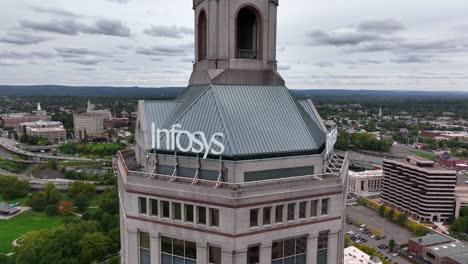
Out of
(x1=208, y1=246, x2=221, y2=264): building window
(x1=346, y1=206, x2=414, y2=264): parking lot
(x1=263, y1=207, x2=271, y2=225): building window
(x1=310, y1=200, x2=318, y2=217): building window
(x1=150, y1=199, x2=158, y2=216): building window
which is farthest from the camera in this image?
(x1=346, y1=206, x2=414, y2=264): parking lot

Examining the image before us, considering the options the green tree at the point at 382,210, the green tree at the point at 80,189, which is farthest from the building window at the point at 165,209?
the green tree at the point at 382,210

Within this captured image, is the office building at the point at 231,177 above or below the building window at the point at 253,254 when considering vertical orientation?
above

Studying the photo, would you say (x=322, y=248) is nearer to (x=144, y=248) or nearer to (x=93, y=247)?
(x=144, y=248)

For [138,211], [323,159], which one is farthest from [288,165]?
[138,211]

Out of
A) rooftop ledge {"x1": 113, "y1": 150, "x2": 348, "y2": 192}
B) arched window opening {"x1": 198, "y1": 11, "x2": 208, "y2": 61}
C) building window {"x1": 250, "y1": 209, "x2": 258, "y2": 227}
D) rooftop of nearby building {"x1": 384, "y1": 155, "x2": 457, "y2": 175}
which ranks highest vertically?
arched window opening {"x1": 198, "y1": 11, "x2": 208, "y2": 61}

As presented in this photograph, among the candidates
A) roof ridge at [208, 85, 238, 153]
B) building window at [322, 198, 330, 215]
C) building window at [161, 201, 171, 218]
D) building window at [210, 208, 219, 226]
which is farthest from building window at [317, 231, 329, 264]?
building window at [161, 201, 171, 218]

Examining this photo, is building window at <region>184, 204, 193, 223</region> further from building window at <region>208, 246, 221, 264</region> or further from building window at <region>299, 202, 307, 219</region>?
building window at <region>299, 202, 307, 219</region>

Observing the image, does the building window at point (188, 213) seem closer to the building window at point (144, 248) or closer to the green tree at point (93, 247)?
the building window at point (144, 248)
